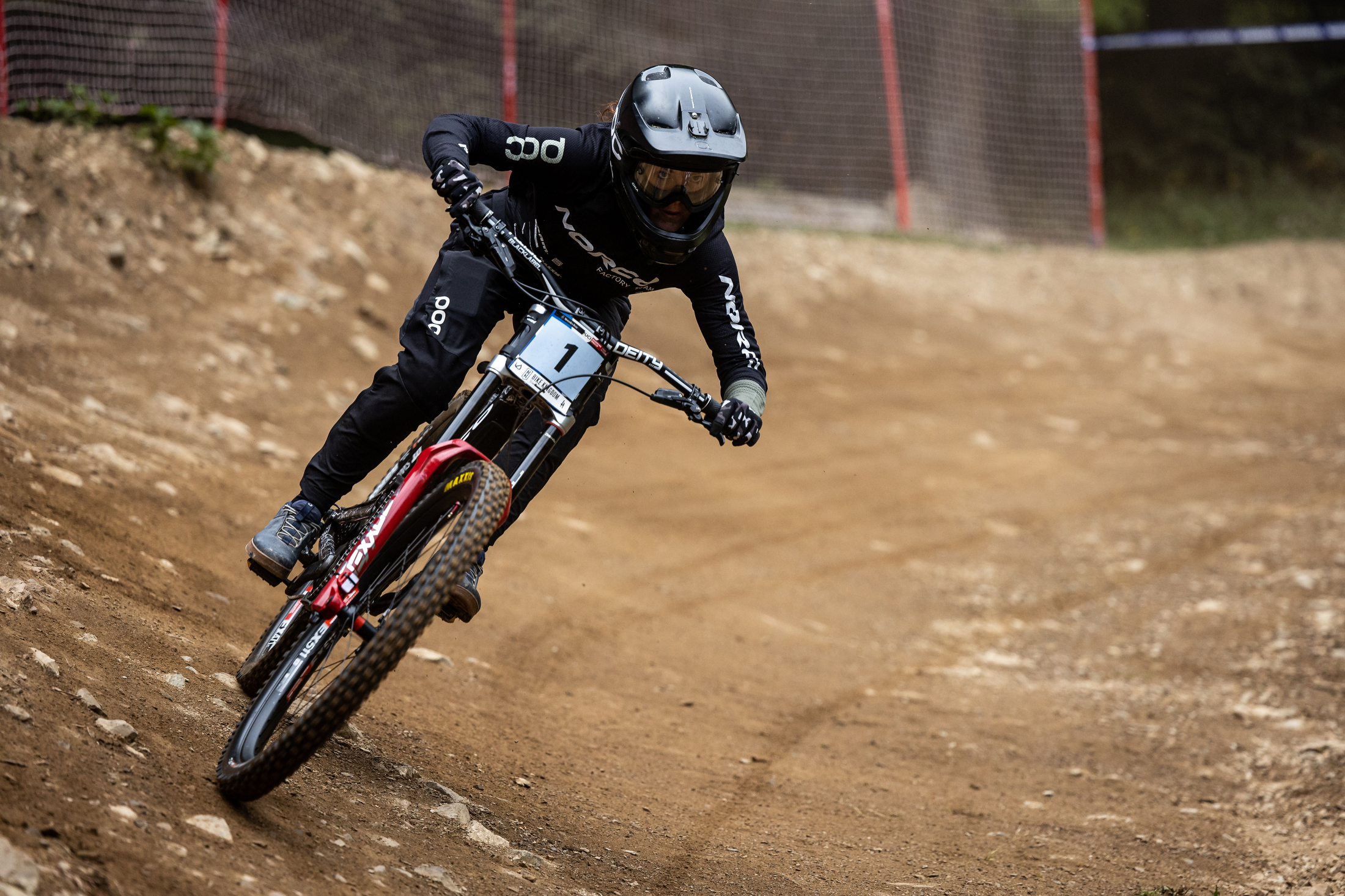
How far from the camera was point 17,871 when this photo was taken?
2.32 m

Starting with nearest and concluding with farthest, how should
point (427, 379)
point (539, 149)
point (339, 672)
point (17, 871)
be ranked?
point (17, 871), point (339, 672), point (427, 379), point (539, 149)

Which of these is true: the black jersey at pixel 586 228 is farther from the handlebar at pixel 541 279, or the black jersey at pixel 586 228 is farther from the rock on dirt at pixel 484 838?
the rock on dirt at pixel 484 838

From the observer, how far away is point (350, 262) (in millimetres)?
10203

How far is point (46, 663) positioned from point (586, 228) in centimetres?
227

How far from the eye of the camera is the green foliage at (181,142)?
9219 mm

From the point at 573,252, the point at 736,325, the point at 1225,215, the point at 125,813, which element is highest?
the point at 573,252

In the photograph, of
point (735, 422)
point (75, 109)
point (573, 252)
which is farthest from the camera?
point (75, 109)

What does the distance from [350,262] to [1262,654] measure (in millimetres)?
8174

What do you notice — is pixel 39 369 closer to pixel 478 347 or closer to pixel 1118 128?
pixel 478 347

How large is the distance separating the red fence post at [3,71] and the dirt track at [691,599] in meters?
0.35

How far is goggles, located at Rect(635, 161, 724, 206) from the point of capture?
12.0ft

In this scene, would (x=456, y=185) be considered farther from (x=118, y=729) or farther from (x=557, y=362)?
(x=118, y=729)

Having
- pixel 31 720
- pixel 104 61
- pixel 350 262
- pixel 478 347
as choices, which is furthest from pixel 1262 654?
pixel 104 61

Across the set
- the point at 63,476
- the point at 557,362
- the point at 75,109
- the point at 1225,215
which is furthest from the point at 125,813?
the point at 1225,215
